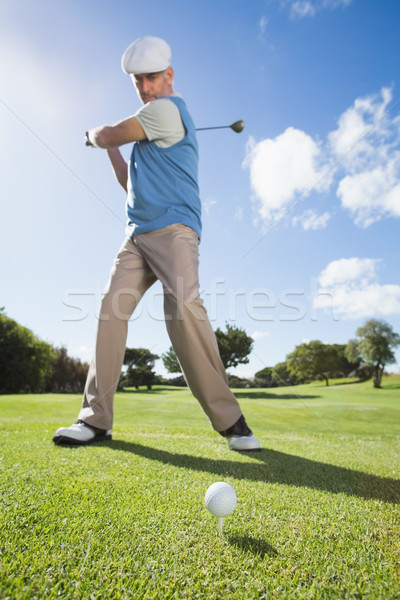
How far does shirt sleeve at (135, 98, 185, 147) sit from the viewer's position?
9.10ft

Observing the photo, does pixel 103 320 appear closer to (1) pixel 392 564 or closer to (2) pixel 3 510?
(2) pixel 3 510

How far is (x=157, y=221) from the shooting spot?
287cm

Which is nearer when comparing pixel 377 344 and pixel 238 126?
pixel 238 126

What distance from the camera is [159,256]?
284 centimetres

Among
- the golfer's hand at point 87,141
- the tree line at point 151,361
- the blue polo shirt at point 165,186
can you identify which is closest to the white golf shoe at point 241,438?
the blue polo shirt at point 165,186

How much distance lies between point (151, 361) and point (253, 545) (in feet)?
96.8

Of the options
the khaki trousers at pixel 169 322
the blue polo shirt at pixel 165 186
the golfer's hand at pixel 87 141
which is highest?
the golfer's hand at pixel 87 141

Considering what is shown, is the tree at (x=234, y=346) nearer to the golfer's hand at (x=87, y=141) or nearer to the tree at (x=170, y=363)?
the tree at (x=170, y=363)

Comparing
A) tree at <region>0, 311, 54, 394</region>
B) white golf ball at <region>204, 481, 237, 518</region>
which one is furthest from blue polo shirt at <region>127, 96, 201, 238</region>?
tree at <region>0, 311, 54, 394</region>

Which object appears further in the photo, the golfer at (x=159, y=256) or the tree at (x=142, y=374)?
the tree at (x=142, y=374)

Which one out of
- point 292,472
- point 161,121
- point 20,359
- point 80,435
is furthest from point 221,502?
point 20,359

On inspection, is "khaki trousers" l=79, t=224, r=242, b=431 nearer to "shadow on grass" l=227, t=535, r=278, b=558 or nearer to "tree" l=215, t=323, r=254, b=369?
"shadow on grass" l=227, t=535, r=278, b=558

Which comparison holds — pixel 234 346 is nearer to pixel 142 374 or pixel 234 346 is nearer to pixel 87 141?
pixel 142 374

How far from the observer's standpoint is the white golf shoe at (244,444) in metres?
2.75
